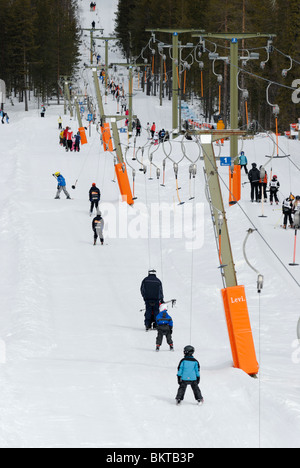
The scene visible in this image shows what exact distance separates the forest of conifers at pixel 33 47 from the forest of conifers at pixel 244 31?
8853 millimetres

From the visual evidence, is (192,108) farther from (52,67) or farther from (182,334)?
(182,334)

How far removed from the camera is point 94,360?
15406 mm

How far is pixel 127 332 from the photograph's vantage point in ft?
57.7

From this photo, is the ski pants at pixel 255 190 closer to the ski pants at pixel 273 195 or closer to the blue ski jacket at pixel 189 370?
the ski pants at pixel 273 195

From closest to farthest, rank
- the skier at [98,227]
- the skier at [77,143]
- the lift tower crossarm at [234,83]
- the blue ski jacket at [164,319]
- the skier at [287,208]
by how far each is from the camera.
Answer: the blue ski jacket at [164,319]
the skier at [287,208]
the skier at [98,227]
the lift tower crossarm at [234,83]
the skier at [77,143]

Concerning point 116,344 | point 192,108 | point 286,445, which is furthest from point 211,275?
point 192,108

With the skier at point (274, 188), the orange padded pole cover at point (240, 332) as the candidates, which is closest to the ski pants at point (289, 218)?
the skier at point (274, 188)

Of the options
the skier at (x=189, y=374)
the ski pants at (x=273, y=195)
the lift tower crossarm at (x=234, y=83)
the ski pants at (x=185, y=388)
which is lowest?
the ski pants at (x=185, y=388)

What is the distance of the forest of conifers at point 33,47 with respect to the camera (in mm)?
84000

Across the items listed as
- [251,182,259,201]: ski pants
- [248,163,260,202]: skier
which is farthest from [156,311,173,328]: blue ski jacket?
[251,182,259,201]: ski pants

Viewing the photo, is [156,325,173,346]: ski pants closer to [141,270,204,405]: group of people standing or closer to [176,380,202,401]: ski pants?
[141,270,204,405]: group of people standing

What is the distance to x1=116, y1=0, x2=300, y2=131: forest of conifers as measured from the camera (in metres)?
54.3

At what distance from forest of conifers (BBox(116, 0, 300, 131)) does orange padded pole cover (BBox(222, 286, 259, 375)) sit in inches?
885

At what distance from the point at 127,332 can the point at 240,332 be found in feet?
11.9
